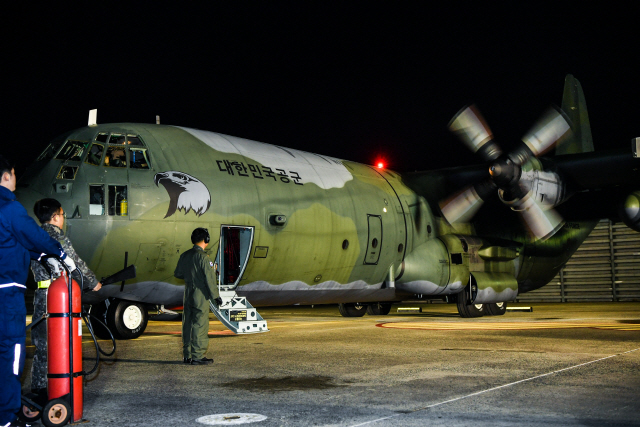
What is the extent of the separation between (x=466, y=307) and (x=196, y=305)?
11.2 m

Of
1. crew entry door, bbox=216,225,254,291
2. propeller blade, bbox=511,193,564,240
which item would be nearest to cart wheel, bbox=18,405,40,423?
crew entry door, bbox=216,225,254,291

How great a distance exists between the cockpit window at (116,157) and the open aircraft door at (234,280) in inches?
81.7

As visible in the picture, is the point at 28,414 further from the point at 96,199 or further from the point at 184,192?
the point at 184,192

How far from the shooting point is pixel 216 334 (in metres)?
13.0

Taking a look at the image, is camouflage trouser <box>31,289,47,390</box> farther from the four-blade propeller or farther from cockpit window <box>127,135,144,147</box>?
the four-blade propeller

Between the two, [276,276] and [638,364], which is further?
[276,276]

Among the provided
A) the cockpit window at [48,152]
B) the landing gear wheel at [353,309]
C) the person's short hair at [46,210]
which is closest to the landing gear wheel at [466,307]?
the landing gear wheel at [353,309]

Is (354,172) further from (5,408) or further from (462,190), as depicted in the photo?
(5,408)

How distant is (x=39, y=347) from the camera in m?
5.30

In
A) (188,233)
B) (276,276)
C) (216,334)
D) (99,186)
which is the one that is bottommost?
(216,334)

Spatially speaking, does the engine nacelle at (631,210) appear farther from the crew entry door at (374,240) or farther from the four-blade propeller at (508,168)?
the crew entry door at (374,240)

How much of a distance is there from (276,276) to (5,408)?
828 centimetres

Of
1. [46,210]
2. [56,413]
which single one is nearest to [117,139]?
[46,210]

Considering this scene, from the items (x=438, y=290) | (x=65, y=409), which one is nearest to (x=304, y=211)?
(x=438, y=290)
